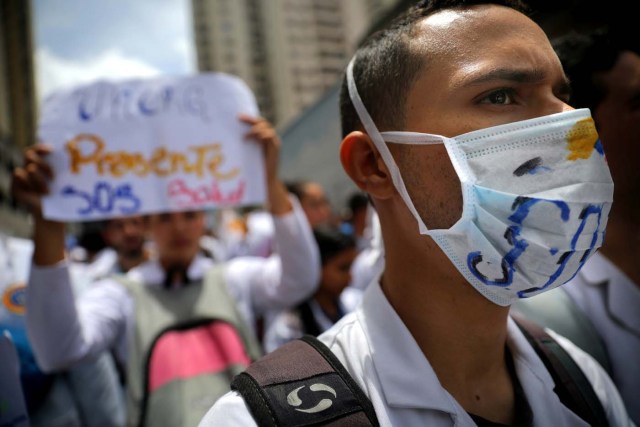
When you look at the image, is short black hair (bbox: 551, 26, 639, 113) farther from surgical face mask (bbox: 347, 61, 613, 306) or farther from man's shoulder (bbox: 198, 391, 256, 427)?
man's shoulder (bbox: 198, 391, 256, 427)

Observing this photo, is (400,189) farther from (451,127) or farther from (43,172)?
(43,172)

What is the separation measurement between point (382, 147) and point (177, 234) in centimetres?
163

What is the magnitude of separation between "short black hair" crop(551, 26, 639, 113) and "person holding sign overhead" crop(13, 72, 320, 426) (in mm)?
1331

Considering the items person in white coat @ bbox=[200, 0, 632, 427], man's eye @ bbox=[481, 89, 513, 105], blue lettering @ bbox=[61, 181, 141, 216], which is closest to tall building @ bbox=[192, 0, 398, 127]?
blue lettering @ bbox=[61, 181, 141, 216]

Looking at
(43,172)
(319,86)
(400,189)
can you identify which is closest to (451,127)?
(400,189)

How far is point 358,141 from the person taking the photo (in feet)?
4.10

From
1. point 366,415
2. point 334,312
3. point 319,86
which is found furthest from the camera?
point 319,86

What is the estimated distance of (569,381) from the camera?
120 cm

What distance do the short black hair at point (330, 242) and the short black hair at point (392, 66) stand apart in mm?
2330

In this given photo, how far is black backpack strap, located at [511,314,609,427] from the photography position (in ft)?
3.80

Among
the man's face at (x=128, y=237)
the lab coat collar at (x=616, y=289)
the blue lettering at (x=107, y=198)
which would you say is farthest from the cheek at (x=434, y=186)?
the man's face at (x=128, y=237)

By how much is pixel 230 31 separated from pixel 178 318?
55.8 meters

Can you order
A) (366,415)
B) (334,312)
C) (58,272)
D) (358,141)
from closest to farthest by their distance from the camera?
(366,415) < (358,141) < (58,272) < (334,312)

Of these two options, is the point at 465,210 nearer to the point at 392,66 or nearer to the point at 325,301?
the point at 392,66
